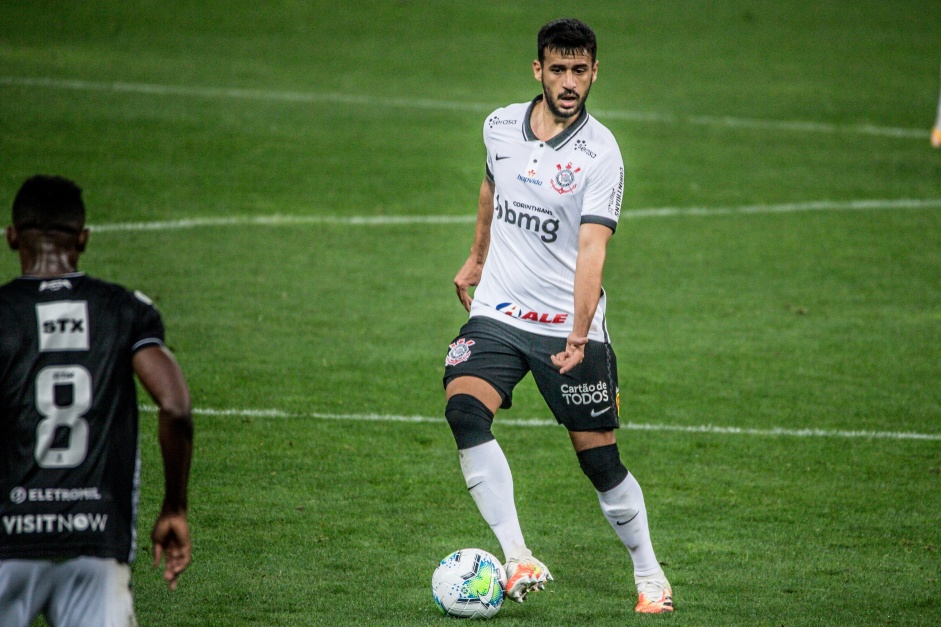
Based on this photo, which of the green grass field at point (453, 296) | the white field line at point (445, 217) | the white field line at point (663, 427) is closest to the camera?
the green grass field at point (453, 296)

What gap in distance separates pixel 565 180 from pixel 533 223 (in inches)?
10.5

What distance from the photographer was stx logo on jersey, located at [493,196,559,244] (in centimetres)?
644

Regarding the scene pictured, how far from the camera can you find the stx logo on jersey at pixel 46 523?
4027mm

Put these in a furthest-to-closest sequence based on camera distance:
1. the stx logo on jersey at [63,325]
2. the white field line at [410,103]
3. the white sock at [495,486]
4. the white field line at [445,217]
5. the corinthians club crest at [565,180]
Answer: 1. the white field line at [410,103]
2. the white field line at [445,217]
3. the corinthians club crest at [565,180]
4. the white sock at [495,486]
5. the stx logo on jersey at [63,325]

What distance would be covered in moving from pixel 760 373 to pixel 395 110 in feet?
42.5

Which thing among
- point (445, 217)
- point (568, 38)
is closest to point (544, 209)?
point (568, 38)

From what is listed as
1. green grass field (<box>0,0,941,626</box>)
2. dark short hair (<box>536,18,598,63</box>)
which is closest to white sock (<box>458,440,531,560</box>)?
green grass field (<box>0,0,941,626</box>)

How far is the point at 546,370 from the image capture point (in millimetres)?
6387

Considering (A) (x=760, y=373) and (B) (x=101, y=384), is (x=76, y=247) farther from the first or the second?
(A) (x=760, y=373)

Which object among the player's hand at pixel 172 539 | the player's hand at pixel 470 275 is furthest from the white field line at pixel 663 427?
the player's hand at pixel 172 539

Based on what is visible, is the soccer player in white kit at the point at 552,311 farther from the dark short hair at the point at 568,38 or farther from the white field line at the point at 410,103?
the white field line at the point at 410,103

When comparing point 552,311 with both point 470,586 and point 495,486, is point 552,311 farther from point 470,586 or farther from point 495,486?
point 470,586

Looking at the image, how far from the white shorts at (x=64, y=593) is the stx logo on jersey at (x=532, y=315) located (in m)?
2.84

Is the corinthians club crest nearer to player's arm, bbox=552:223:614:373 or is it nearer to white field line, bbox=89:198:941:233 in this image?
player's arm, bbox=552:223:614:373
